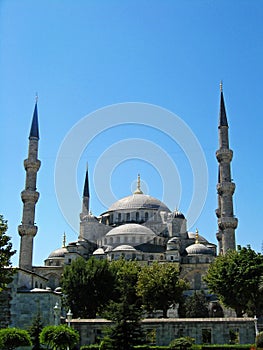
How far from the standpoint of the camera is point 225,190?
122 ft

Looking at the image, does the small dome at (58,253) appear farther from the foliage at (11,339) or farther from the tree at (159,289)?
the foliage at (11,339)

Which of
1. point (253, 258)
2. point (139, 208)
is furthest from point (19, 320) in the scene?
point (139, 208)

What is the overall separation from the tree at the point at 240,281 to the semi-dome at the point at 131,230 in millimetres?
15833

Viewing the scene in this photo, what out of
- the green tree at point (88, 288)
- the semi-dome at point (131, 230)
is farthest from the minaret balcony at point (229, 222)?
the green tree at point (88, 288)

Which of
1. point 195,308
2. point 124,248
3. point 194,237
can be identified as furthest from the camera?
point 194,237

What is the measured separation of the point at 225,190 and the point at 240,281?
11416 mm

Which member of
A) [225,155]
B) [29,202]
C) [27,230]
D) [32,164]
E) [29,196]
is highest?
[225,155]

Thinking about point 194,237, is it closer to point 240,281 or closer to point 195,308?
point 195,308

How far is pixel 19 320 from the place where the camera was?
21516 mm

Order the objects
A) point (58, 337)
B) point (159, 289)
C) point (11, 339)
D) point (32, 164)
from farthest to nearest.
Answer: point (32, 164) → point (159, 289) → point (58, 337) → point (11, 339)

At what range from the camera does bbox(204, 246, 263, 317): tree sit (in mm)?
26750

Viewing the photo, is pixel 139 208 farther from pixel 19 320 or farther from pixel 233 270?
pixel 19 320

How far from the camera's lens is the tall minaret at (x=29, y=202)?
36.7 meters

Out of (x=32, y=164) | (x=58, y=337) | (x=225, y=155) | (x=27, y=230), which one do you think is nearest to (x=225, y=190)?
(x=225, y=155)
